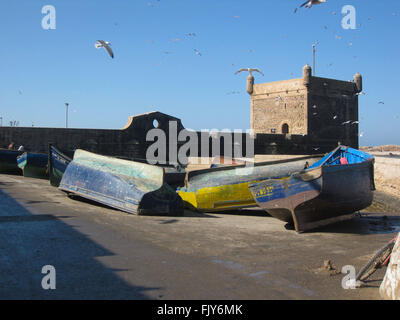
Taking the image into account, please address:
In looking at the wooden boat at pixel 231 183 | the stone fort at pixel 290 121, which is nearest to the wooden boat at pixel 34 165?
the stone fort at pixel 290 121

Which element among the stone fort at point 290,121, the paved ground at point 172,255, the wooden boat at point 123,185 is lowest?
A: the paved ground at point 172,255

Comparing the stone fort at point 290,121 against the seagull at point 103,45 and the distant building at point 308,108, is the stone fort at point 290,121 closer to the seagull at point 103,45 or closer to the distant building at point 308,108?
the distant building at point 308,108

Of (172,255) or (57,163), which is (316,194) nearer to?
(172,255)

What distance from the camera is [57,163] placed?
11.8 m

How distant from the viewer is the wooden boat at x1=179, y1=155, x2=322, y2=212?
897 cm

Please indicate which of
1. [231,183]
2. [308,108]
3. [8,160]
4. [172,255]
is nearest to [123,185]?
[231,183]

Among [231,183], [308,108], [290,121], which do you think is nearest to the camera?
[231,183]

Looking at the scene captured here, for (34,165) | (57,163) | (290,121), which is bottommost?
(34,165)

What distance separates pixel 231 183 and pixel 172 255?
4272 mm

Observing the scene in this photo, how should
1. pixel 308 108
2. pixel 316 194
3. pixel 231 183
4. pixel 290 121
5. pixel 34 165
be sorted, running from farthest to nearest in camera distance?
pixel 290 121, pixel 308 108, pixel 34 165, pixel 231 183, pixel 316 194

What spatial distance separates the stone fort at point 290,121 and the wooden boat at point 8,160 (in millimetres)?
4521

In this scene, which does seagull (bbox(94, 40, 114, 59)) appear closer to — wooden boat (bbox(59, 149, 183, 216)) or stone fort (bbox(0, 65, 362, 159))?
wooden boat (bbox(59, 149, 183, 216))

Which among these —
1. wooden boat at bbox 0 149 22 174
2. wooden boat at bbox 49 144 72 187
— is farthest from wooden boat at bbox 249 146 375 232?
wooden boat at bbox 0 149 22 174

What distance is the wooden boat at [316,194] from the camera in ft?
22.3
